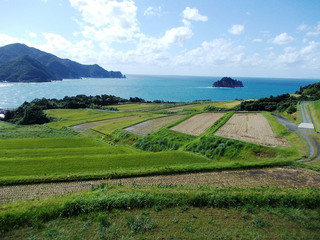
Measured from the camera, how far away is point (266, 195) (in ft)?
42.2

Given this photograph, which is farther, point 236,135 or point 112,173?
point 236,135

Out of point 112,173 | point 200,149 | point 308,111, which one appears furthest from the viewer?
point 308,111

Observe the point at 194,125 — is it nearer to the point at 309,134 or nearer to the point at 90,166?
the point at 309,134

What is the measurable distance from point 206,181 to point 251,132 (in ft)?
54.3

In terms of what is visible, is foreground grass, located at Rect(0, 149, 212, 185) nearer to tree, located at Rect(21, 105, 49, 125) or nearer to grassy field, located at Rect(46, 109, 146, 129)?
grassy field, located at Rect(46, 109, 146, 129)

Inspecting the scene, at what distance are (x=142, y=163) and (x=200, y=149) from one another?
25.3ft

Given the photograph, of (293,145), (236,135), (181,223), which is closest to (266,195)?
(181,223)

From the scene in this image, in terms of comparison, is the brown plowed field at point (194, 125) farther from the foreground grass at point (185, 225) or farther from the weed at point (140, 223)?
the weed at point (140, 223)

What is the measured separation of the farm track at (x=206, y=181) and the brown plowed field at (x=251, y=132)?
7.66 meters

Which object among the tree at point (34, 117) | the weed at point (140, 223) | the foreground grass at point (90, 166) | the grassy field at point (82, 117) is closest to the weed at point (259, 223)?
the weed at point (140, 223)

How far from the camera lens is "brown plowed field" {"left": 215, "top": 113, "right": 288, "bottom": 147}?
2630 cm

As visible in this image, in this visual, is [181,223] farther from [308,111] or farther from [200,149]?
[308,111]

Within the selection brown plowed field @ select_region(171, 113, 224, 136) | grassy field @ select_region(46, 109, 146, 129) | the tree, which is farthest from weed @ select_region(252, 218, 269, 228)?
the tree

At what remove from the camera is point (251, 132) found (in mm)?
30391
